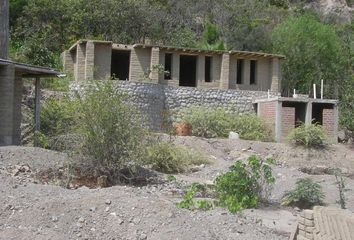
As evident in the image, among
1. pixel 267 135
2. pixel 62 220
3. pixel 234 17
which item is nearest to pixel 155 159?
pixel 62 220

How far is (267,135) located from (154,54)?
6.71 metres

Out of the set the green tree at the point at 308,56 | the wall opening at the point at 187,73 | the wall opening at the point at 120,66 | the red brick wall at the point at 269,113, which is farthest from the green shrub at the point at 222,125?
the green tree at the point at 308,56

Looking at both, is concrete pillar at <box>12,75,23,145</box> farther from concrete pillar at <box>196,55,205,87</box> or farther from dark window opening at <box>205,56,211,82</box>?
dark window opening at <box>205,56,211,82</box>

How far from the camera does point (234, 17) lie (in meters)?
46.7

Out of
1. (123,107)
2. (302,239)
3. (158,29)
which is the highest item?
(158,29)

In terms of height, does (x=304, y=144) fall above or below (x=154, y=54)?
below

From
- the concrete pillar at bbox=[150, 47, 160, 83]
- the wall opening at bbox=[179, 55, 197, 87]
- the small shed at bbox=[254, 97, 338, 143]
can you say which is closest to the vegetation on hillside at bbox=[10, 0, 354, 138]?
the small shed at bbox=[254, 97, 338, 143]

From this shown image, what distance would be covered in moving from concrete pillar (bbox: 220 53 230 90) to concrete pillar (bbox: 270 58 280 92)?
8.47 ft

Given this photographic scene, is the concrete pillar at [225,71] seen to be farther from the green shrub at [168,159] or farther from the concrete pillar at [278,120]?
the green shrub at [168,159]

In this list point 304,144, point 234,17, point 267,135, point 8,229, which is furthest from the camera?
point 234,17

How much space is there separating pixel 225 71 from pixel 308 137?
24.2 feet

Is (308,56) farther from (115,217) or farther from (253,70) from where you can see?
(115,217)

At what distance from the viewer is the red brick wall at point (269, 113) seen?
26859 mm

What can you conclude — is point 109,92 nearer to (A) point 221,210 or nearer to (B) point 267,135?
(A) point 221,210
